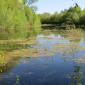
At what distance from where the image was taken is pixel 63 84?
10633 mm

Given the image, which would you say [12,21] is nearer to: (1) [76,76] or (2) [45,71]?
(2) [45,71]

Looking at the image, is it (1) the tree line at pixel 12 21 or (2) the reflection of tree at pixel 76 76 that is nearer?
(2) the reflection of tree at pixel 76 76

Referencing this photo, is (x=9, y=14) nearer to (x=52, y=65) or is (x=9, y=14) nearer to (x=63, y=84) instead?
(x=52, y=65)

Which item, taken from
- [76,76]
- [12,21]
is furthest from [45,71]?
[12,21]

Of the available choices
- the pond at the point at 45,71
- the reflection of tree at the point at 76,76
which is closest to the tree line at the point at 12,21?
the pond at the point at 45,71

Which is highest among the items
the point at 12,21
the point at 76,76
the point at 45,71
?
the point at 12,21

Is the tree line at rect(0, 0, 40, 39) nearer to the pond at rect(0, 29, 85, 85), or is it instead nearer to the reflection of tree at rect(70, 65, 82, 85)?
the pond at rect(0, 29, 85, 85)

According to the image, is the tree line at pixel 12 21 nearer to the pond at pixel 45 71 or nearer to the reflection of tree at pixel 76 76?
the pond at pixel 45 71

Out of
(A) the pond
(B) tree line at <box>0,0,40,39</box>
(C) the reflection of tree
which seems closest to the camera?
(C) the reflection of tree

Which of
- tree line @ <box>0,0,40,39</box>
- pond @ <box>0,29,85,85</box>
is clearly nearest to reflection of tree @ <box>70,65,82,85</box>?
pond @ <box>0,29,85,85</box>

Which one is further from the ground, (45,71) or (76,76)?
(76,76)

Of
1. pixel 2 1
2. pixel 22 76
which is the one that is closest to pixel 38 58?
pixel 22 76

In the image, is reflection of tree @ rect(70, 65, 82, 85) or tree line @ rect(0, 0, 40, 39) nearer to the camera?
reflection of tree @ rect(70, 65, 82, 85)

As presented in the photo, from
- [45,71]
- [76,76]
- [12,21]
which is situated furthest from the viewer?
[12,21]
